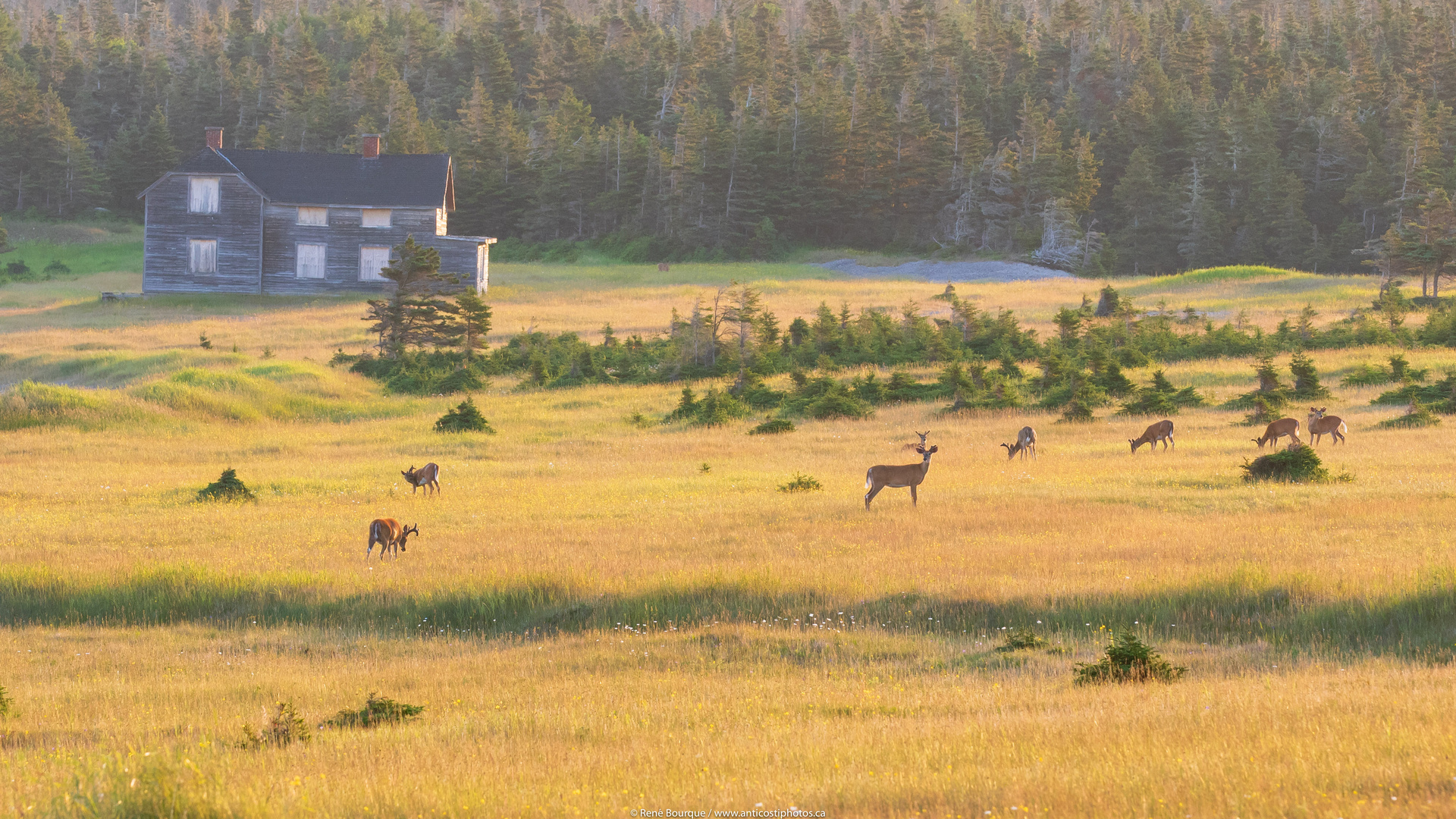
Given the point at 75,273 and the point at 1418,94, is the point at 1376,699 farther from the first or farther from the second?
the point at 1418,94

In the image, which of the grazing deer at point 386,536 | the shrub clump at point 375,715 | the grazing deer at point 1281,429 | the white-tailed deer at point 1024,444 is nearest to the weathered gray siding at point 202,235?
the white-tailed deer at point 1024,444

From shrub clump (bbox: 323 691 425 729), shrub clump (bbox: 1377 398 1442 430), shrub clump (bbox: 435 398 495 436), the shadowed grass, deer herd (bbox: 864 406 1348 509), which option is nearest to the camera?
shrub clump (bbox: 323 691 425 729)

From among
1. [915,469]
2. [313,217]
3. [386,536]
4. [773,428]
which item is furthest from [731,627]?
[313,217]

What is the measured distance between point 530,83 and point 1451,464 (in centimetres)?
11424

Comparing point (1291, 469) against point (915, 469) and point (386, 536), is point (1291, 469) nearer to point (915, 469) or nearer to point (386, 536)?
point (915, 469)

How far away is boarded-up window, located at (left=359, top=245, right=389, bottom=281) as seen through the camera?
216ft

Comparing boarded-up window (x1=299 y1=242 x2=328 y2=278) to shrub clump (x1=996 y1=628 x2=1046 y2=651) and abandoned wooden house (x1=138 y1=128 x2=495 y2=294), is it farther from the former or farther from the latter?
shrub clump (x1=996 y1=628 x2=1046 y2=651)

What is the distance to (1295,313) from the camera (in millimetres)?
52125

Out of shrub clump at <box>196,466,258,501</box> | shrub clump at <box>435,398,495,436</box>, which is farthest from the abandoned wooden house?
shrub clump at <box>196,466,258,501</box>

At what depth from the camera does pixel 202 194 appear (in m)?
64.9

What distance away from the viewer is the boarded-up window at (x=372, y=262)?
216 feet

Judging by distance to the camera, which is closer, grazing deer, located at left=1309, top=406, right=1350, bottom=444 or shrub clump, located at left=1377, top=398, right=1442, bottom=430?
grazing deer, located at left=1309, top=406, right=1350, bottom=444

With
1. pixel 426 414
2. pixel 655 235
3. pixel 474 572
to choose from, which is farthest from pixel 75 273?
pixel 474 572

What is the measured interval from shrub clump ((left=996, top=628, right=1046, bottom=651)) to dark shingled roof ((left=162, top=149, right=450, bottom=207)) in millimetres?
57717
